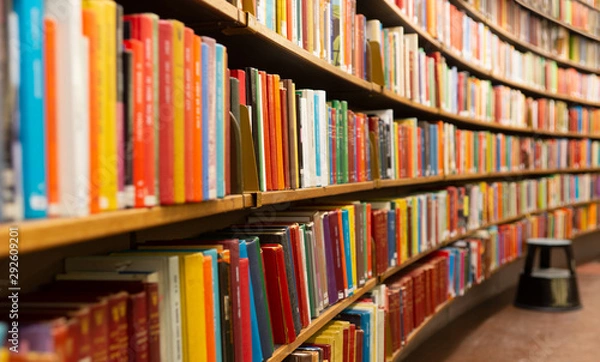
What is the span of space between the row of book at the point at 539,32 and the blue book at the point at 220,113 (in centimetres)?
315

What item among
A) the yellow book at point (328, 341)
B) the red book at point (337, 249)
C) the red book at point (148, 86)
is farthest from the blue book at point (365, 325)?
the red book at point (148, 86)

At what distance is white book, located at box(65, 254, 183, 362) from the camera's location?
3.43 ft

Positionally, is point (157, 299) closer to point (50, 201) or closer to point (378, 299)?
point (50, 201)

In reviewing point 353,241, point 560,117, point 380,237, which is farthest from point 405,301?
point 560,117

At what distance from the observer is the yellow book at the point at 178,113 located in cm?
99

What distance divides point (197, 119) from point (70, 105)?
1.09 feet

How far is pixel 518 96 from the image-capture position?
15.6 feet

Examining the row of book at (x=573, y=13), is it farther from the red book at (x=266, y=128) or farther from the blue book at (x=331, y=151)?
the red book at (x=266, y=128)

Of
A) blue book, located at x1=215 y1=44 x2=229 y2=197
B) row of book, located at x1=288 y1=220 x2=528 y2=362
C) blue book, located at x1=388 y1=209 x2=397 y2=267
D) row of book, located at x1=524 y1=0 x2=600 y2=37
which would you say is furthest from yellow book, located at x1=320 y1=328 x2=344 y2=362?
row of book, located at x1=524 y1=0 x2=600 y2=37

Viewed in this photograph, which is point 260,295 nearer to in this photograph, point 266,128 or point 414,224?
point 266,128

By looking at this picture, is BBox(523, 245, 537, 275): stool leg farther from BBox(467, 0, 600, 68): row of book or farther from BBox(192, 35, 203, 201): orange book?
BBox(192, 35, 203, 201): orange book

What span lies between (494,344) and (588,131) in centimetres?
347

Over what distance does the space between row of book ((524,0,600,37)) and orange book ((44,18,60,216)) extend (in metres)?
4.88

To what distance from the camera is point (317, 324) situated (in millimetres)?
1739
